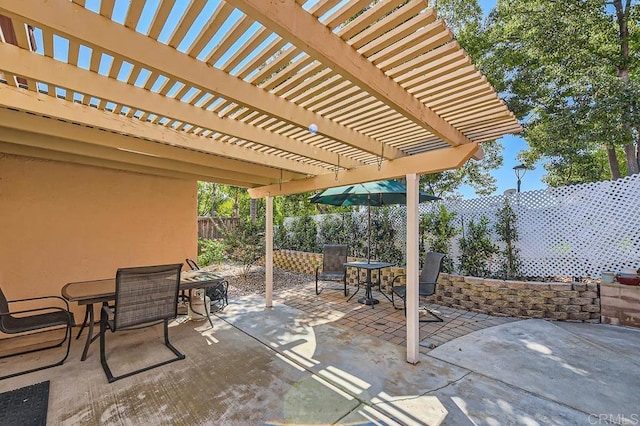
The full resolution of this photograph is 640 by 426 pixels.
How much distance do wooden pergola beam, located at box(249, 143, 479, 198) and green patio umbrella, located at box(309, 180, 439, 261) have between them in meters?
0.70

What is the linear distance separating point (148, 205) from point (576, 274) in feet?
25.2

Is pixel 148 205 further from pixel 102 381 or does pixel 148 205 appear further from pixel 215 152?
pixel 102 381

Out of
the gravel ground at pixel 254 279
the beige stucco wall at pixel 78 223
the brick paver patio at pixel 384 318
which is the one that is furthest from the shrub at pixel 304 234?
the beige stucco wall at pixel 78 223

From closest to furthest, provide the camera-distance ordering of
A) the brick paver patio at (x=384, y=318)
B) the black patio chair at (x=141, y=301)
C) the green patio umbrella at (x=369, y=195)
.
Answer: the black patio chair at (x=141, y=301), the brick paver patio at (x=384, y=318), the green patio umbrella at (x=369, y=195)

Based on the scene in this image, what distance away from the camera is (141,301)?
3.20 metres

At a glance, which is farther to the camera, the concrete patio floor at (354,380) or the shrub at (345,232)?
the shrub at (345,232)

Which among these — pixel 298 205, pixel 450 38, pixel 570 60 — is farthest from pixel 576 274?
pixel 298 205

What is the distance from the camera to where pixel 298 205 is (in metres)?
11.8

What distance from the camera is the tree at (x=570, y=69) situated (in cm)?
634

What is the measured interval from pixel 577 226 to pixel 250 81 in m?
5.67

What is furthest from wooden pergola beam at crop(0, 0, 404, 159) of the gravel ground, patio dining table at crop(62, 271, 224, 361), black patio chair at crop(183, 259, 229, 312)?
the gravel ground

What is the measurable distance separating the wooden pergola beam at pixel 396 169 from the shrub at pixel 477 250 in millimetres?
2959

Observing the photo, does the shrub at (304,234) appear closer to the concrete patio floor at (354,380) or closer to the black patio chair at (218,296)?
the black patio chair at (218,296)

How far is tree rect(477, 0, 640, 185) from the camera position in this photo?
6.34 metres
